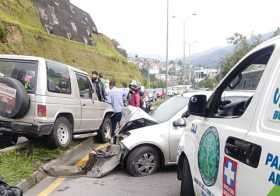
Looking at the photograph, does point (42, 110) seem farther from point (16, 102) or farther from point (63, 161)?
point (63, 161)

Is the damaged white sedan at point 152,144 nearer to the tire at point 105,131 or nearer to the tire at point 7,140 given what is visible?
the tire at point 7,140

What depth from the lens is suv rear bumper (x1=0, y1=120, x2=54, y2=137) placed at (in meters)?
8.07

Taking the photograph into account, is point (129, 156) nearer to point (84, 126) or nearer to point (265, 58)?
point (84, 126)

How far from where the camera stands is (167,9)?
2817cm

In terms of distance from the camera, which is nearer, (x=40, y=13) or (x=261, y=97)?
(x=261, y=97)

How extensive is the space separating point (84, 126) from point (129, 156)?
3.19 m

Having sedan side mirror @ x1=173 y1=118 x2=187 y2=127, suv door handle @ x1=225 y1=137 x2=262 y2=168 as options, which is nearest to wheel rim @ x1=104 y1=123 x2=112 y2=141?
sedan side mirror @ x1=173 y1=118 x2=187 y2=127

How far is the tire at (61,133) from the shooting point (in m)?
8.77

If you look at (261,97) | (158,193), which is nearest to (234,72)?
(261,97)

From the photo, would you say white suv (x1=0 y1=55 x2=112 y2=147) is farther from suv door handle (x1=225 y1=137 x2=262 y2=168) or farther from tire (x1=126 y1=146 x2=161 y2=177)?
suv door handle (x1=225 y1=137 x2=262 y2=168)

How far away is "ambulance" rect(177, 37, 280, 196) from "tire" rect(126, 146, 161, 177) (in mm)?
2667

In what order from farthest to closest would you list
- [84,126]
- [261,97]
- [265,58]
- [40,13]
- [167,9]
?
[40,13], [167,9], [84,126], [265,58], [261,97]

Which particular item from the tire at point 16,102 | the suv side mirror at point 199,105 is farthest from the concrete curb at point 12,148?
the suv side mirror at point 199,105

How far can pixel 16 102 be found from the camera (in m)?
7.79
